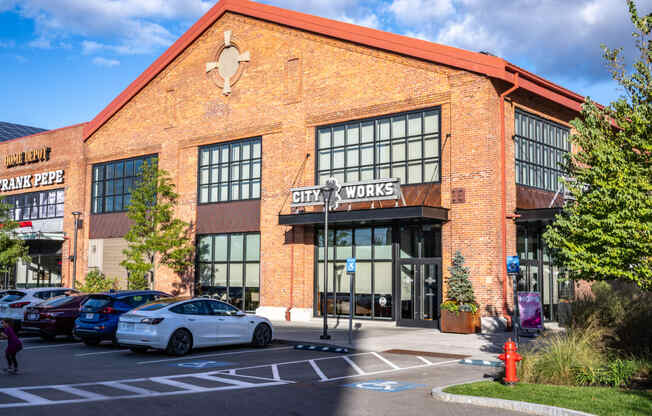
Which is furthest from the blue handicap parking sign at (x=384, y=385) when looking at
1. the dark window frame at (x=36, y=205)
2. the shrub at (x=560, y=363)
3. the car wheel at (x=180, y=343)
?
the dark window frame at (x=36, y=205)

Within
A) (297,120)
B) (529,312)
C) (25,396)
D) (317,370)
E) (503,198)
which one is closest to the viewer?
(25,396)

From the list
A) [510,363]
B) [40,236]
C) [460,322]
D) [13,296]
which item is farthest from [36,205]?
[510,363]

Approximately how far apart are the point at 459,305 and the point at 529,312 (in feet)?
7.22

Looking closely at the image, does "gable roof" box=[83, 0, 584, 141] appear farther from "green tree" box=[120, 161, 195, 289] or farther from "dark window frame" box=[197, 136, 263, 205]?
"green tree" box=[120, 161, 195, 289]

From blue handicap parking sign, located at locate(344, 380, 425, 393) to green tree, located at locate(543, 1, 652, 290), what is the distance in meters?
3.88

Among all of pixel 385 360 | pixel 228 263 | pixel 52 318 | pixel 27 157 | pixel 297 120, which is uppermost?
pixel 27 157

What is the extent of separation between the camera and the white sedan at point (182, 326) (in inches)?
623

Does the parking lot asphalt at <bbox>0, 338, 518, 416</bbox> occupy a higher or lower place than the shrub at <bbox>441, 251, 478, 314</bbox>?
lower

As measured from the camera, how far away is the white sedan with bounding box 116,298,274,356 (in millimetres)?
15812

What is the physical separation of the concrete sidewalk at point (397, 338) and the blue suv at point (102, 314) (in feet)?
14.9

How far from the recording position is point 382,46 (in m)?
24.9

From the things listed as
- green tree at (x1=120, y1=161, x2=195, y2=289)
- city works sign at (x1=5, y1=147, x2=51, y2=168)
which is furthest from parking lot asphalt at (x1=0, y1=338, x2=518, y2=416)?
city works sign at (x1=5, y1=147, x2=51, y2=168)

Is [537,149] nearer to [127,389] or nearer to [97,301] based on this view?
[97,301]

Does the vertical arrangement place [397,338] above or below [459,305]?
below
